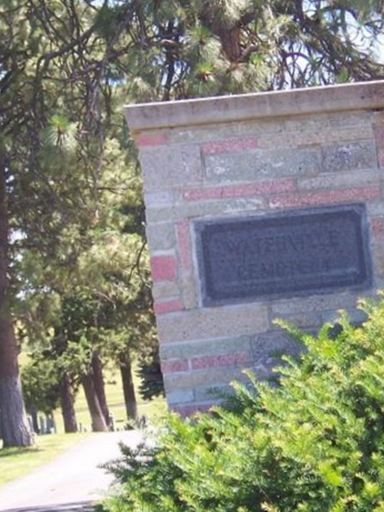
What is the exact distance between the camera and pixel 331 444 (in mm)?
4023

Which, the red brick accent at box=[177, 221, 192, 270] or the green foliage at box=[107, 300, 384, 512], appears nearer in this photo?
the green foliage at box=[107, 300, 384, 512]

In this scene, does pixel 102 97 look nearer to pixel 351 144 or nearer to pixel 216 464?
pixel 351 144

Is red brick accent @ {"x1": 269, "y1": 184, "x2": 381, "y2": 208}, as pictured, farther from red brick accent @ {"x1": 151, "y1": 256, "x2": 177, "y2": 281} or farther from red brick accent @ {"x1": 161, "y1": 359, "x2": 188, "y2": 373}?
red brick accent @ {"x1": 161, "y1": 359, "x2": 188, "y2": 373}

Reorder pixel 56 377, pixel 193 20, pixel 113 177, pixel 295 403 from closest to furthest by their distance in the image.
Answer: pixel 295 403
pixel 193 20
pixel 113 177
pixel 56 377

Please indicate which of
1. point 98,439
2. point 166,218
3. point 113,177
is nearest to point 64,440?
point 98,439

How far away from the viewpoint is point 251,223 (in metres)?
6.03

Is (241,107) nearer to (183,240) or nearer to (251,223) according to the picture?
(251,223)

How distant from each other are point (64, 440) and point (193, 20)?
13808 millimetres

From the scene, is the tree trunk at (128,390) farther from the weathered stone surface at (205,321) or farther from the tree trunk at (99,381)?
the weathered stone surface at (205,321)

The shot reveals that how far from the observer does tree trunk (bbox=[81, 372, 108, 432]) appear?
3356 centimetres

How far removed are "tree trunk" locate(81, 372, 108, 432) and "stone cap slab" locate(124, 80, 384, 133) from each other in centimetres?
2770

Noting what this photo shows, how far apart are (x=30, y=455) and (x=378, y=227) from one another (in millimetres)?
14039

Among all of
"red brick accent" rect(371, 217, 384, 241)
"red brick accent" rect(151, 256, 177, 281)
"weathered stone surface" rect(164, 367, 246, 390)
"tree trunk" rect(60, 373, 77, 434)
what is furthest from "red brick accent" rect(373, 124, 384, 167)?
"tree trunk" rect(60, 373, 77, 434)

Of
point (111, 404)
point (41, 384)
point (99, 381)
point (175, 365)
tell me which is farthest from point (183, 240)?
point (111, 404)
